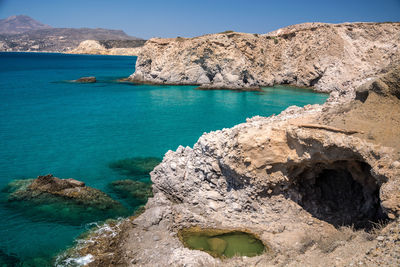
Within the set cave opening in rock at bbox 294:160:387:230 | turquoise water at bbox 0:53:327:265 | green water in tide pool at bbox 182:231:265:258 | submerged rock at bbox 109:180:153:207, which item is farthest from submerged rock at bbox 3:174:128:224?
cave opening in rock at bbox 294:160:387:230

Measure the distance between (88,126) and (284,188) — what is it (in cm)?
2059

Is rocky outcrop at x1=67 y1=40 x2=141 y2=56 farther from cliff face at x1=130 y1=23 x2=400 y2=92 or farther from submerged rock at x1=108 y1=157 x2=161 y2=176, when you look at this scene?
submerged rock at x1=108 y1=157 x2=161 y2=176

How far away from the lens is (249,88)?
47.7m

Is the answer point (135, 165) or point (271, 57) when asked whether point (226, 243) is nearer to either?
point (135, 165)

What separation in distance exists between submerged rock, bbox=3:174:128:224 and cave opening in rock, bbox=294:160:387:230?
679 centimetres

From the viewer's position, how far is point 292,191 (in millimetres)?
9477

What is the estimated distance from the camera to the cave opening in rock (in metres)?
8.55

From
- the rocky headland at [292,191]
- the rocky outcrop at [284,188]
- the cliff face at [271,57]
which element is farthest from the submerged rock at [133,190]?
the cliff face at [271,57]

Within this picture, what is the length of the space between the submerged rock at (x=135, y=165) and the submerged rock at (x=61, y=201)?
2.61m

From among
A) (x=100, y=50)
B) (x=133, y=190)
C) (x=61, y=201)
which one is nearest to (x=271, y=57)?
(x=133, y=190)

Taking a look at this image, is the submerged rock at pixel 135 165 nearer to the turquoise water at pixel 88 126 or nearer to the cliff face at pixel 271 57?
the turquoise water at pixel 88 126

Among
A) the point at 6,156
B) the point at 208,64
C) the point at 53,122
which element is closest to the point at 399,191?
the point at 6,156

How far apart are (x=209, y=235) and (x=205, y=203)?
49.3 inches

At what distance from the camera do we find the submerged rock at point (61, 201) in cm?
1123
